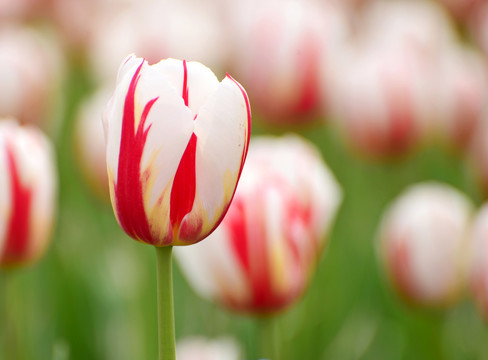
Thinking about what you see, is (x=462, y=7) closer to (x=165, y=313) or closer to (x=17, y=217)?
(x=17, y=217)

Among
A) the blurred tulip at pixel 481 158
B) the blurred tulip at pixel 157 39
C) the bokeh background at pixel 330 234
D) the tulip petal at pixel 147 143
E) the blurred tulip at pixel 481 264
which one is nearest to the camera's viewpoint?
the tulip petal at pixel 147 143

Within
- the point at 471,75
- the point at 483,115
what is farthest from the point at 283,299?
the point at 471,75

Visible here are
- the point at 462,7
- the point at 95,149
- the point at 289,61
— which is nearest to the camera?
the point at 95,149

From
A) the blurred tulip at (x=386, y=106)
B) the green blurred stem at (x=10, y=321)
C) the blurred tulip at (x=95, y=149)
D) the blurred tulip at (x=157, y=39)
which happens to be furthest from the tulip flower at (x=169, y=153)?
the blurred tulip at (x=157, y=39)

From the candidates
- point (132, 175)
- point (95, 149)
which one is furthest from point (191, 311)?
point (132, 175)

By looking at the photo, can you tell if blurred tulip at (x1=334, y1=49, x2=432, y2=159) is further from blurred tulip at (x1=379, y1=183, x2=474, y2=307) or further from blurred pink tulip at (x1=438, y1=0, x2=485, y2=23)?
blurred pink tulip at (x1=438, y1=0, x2=485, y2=23)

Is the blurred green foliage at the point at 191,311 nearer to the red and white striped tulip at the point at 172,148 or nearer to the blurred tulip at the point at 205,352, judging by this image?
the blurred tulip at the point at 205,352
